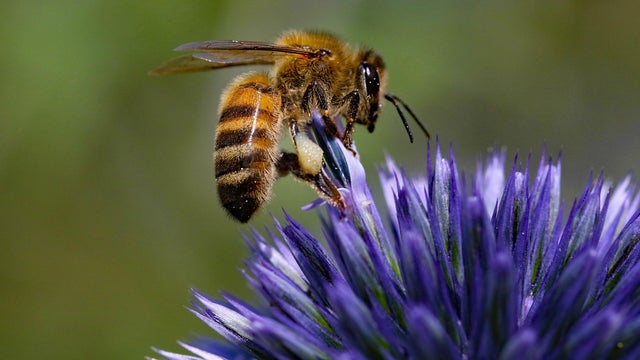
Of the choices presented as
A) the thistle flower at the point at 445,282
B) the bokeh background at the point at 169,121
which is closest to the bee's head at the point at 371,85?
the thistle flower at the point at 445,282

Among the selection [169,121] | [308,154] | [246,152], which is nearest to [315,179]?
[308,154]

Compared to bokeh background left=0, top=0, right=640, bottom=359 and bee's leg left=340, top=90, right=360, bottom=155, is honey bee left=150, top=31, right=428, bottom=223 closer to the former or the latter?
bee's leg left=340, top=90, right=360, bottom=155

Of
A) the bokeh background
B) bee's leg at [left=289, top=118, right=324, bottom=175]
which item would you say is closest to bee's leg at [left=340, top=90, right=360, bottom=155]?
bee's leg at [left=289, top=118, right=324, bottom=175]

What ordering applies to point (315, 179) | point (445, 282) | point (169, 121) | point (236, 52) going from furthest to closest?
point (169, 121) → point (236, 52) → point (315, 179) → point (445, 282)

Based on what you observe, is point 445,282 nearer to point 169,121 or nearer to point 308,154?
point 308,154

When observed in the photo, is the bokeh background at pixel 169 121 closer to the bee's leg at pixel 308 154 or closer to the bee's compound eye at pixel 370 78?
the bee's compound eye at pixel 370 78

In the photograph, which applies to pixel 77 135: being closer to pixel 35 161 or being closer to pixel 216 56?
pixel 35 161

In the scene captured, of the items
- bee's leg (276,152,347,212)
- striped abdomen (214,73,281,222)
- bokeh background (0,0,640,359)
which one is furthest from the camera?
bokeh background (0,0,640,359)
